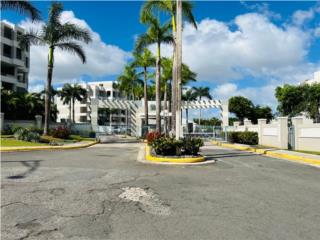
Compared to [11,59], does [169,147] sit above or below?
below

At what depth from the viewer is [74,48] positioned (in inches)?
1345

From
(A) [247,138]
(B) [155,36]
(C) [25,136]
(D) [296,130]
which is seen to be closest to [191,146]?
(D) [296,130]

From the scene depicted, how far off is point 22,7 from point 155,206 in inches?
695

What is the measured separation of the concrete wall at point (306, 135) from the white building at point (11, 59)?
49.7 metres

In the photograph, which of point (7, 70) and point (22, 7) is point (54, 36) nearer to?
point (22, 7)

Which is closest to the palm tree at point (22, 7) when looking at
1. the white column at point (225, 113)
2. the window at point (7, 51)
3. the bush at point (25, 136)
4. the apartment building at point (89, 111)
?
the bush at point (25, 136)

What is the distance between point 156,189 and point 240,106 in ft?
289

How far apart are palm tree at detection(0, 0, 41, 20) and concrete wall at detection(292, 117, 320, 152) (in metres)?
18.3

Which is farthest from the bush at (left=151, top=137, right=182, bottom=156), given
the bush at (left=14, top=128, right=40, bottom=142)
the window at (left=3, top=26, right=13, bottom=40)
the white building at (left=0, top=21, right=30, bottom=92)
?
the window at (left=3, top=26, right=13, bottom=40)

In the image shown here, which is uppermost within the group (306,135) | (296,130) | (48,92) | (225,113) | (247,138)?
(48,92)

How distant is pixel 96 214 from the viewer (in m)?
6.39

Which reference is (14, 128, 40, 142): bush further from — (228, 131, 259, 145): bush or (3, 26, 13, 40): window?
(3, 26, 13, 40): window

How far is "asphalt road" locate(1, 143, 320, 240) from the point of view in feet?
18.0

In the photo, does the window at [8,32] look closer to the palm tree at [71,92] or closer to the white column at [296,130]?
the palm tree at [71,92]
